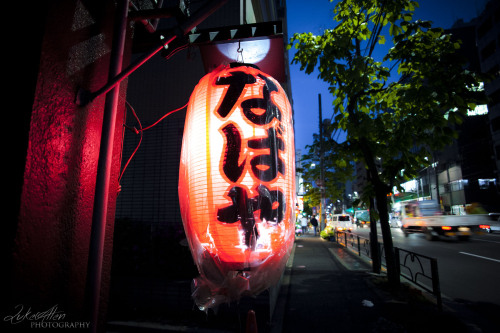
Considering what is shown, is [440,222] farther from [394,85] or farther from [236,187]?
[236,187]

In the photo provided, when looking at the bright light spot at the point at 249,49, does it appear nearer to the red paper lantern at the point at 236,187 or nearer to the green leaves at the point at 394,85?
the red paper lantern at the point at 236,187

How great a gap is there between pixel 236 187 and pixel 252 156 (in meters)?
0.36

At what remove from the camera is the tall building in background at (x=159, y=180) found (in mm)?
4426

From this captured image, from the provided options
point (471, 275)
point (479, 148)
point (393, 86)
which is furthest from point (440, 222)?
point (479, 148)

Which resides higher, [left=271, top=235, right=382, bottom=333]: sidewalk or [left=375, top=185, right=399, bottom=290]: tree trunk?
[left=375, top=185, right=399, bottom=290]: tree trunk

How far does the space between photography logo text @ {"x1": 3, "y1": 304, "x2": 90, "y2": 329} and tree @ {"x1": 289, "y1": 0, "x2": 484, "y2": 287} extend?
6.36 metres

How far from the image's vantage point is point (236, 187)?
2.47 meters

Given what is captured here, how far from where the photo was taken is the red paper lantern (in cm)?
242

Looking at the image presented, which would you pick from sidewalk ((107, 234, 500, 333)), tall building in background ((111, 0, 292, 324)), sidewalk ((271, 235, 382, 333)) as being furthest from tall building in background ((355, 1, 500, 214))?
tall building in background ((111, 0, 292, 324))

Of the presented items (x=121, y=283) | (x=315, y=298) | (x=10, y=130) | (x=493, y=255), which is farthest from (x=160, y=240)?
(x=493, y=255)

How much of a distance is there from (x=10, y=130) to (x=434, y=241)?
2631 cm

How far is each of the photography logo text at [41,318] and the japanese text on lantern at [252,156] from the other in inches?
61.3

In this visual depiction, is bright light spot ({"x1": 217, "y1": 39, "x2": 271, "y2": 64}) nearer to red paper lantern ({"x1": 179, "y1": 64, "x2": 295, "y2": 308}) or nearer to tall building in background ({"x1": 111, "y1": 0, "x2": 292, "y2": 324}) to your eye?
tall building in background ({"x1": 111, "y1": 0, "x2": 292, "y2": 324})

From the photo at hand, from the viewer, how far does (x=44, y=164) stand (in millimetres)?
1999
